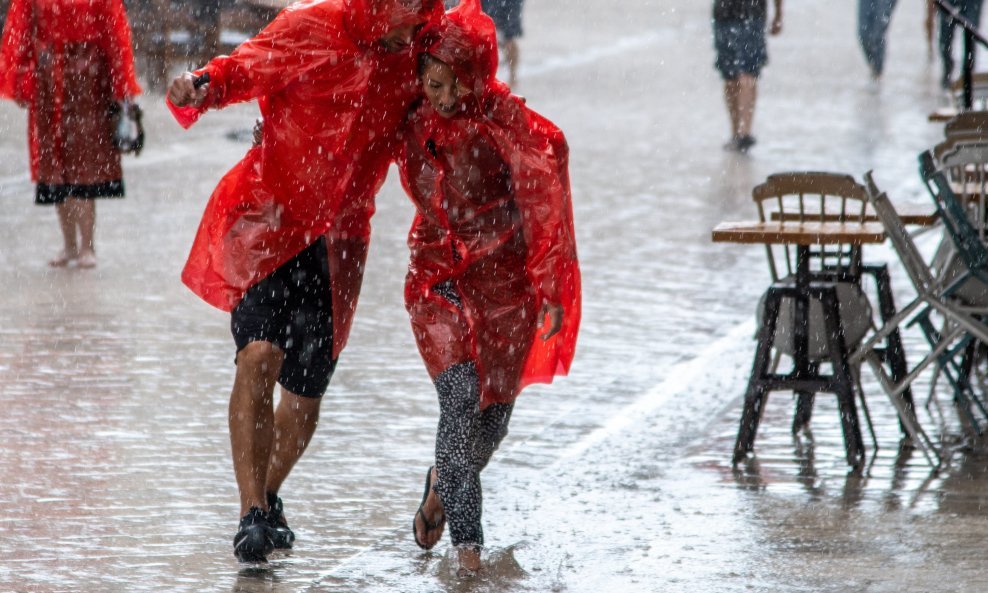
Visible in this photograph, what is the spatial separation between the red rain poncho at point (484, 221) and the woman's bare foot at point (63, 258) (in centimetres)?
516

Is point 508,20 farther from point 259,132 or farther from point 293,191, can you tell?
point 293,191

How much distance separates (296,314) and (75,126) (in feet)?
16.0

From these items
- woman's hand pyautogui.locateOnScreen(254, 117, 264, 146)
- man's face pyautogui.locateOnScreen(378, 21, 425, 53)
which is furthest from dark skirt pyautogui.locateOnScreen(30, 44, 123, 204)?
man's face pyautogui.locateOnScreen(378, 21, 425, 53)

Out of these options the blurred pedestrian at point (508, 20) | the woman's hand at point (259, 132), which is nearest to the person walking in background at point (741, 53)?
the blurred pedestrian at point (508, 20)

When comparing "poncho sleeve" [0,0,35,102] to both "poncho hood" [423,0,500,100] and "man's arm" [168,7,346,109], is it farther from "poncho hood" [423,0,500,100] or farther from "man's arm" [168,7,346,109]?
"poncho hood" [423,0,500,100]

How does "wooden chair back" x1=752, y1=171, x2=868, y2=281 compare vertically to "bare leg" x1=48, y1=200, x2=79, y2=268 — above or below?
above

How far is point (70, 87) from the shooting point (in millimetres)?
9719

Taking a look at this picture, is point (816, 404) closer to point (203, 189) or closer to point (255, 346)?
point (255, 346)

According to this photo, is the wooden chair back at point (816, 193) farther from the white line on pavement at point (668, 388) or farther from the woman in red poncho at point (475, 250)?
the woman in red poncho at point (475, 250)

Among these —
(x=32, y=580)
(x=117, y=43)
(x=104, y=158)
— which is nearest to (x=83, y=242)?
(x=104, y=158)

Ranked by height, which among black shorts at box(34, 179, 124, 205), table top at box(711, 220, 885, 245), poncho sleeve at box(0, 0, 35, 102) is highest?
poncho sleeve at box(0, 0, 35, 102)

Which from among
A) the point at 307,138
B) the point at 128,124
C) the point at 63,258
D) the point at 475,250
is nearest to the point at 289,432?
the point at 475,250

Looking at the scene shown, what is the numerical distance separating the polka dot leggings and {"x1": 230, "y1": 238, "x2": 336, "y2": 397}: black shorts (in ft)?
1.34

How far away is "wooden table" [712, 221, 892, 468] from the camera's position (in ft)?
21.3
